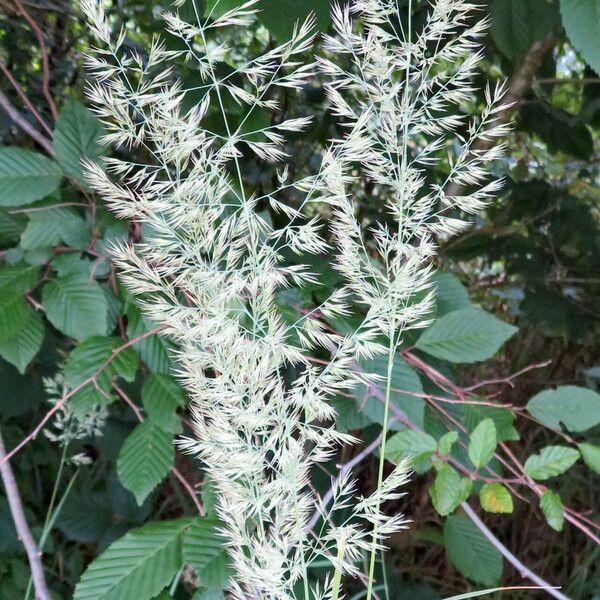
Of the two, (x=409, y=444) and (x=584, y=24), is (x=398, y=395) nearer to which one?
(x=409, y=444)

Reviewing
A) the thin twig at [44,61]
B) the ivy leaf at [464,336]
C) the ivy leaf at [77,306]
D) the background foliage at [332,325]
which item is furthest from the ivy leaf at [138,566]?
the thin twig at [44,61]

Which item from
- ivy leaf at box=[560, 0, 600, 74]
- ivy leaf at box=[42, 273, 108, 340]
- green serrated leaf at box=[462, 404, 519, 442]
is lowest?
green serrated leaf at box=[462, 404, 519, 442]

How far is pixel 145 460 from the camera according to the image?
2.50ft

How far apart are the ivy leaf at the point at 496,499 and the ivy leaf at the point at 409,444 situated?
0.08 metres

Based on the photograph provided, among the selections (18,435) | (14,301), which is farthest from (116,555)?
(18,435)

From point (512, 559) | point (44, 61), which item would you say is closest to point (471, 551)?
point (512, 559)

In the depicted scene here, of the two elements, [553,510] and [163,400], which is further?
[163,400]

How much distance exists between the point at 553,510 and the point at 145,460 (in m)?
0.42

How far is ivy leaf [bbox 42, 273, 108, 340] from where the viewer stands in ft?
2.50

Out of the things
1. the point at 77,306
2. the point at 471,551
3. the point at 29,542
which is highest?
the point at 77,306

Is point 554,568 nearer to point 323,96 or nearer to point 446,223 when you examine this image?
point 323,96

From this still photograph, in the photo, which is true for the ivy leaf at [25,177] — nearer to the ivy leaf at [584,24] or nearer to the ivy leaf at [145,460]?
the ivy leaf at [145,460]

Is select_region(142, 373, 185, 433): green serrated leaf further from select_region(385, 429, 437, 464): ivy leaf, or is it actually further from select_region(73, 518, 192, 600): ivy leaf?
select_region(385, 429, 437, 464): ivy leaf

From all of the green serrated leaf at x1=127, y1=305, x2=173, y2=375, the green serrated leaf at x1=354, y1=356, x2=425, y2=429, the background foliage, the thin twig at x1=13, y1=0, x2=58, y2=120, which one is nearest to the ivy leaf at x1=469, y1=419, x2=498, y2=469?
the background foliage
